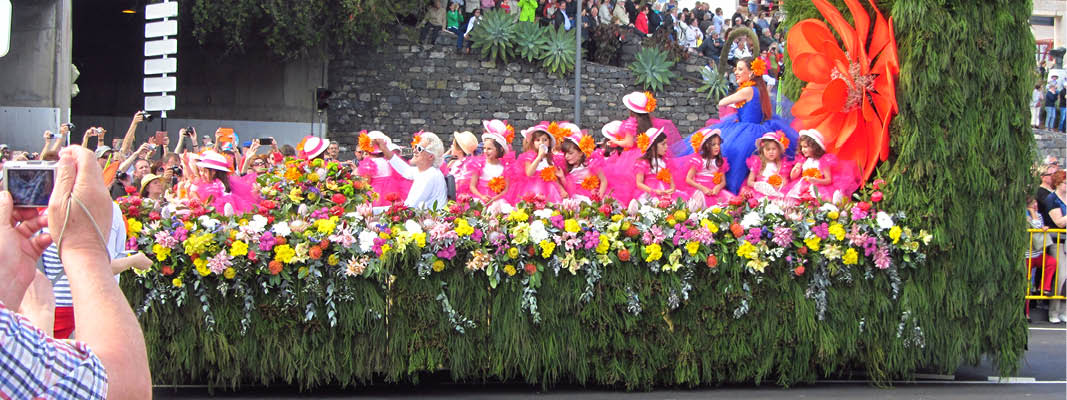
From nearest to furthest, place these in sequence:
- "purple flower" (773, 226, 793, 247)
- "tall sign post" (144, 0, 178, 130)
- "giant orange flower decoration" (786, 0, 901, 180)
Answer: "purple flower" (773, 226, 793, 247)
"giant orange flower decoration" (786, 0, 901, 180)
"tall sign post" (144, 0, 178, 130)

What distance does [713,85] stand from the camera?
27.2m

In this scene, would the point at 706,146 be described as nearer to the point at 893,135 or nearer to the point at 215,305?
the point at 893,135

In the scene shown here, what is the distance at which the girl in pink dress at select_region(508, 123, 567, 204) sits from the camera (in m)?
9.62

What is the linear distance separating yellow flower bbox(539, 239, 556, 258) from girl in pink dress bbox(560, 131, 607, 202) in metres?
2.86

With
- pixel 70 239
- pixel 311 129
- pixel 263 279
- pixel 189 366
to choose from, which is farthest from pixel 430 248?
pixel 311 129

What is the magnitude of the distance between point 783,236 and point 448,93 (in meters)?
20.4

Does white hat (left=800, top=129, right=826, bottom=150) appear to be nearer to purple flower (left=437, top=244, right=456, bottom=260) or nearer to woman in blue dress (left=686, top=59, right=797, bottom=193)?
woman in blue dress (left=686, top=59, right=797, bottom=193)

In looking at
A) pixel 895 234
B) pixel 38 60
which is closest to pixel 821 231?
pixel 895 234

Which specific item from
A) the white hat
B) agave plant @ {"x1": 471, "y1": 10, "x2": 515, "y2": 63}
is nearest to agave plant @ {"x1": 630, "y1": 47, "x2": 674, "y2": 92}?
agave plant @ {"x1": 471, "y1": 10, "x2": 515, "y2": 63}

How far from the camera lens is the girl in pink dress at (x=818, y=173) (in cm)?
795

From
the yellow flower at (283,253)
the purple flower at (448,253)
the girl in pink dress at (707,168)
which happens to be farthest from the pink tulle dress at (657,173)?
the yellow flower at (283,253)

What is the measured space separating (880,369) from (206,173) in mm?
5134

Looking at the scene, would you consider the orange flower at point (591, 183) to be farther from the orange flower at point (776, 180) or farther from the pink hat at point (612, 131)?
the orange flower at point (776, 180)

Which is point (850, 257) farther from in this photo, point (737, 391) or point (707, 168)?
point (707, 168)
